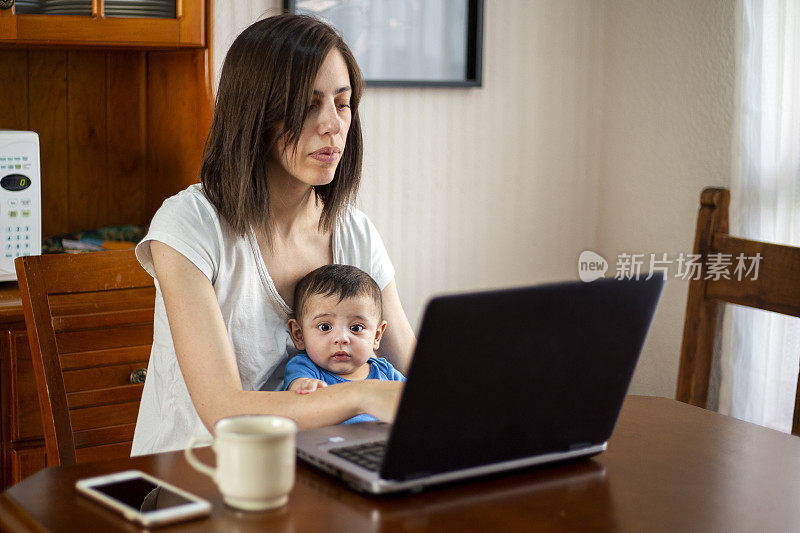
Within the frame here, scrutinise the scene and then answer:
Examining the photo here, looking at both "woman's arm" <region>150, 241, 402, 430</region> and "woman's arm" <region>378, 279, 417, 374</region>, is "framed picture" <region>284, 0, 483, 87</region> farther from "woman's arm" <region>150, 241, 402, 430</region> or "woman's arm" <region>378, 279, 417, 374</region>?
"woman's arm" <region>150, 241, 402, 430</region>

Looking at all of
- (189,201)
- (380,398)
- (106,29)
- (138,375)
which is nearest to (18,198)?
(106,29)

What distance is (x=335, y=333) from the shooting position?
154 centimetres

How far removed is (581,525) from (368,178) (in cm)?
199

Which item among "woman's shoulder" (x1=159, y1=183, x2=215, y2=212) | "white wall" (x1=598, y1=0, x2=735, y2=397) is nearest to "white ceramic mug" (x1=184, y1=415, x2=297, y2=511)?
"woman's shoulder" (x1=159, y1=183, x2=215, y2=212)

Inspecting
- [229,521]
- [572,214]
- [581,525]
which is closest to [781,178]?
[572,214]

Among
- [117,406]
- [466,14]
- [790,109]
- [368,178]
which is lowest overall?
[117,406]

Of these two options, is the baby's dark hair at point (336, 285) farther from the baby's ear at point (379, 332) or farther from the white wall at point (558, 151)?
the white wall at point (558, 151)

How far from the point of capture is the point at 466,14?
2.90m

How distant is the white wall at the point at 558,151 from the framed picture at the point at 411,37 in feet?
0.18

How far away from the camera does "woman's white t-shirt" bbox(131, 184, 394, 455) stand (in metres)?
1.53

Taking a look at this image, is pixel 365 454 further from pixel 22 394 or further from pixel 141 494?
pixel 22 394

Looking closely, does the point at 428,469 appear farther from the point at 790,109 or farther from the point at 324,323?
the point at 790,109

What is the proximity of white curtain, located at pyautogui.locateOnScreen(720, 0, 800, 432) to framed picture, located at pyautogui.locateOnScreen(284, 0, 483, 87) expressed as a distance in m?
0.82

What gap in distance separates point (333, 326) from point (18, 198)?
1.08 meters
